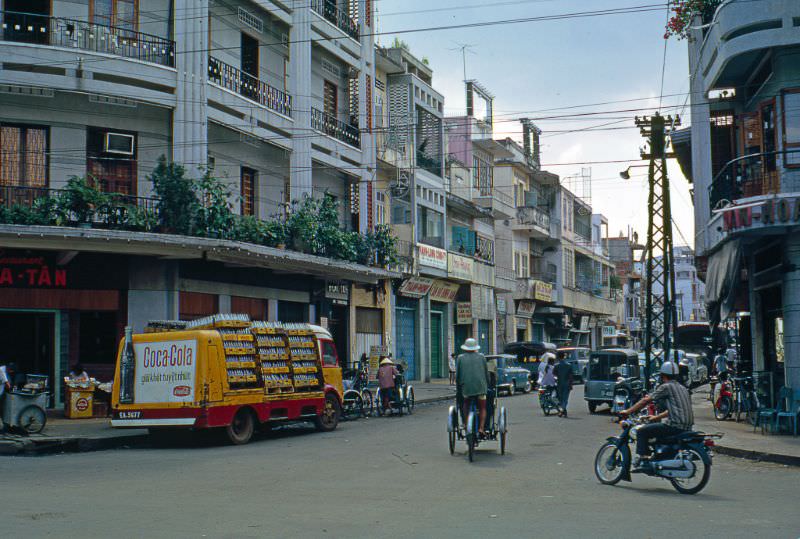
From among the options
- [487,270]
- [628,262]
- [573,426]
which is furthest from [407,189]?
[628,262]

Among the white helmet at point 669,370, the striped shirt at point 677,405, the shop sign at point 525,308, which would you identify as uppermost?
the shop sign at point 525,308

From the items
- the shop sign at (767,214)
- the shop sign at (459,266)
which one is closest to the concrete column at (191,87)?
the shop sign at (767,214)

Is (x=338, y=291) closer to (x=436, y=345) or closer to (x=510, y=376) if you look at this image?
(x=510, y=376)

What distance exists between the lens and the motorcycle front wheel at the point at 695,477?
11.6 meters

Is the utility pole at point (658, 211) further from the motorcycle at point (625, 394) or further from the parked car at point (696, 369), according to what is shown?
the parked car at point (696, 369)

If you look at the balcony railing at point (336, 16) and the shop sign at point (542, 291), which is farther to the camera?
the shop sign at point (542, 291)

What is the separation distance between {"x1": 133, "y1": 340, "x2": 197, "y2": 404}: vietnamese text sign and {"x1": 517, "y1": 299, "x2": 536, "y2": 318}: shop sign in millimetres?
40874

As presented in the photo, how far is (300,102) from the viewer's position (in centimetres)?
3070

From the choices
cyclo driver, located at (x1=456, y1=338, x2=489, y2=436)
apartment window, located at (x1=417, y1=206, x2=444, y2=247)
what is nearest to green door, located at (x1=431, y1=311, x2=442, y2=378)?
apartment window, located at (x1=417, y1=206, x2=444, y2=247)

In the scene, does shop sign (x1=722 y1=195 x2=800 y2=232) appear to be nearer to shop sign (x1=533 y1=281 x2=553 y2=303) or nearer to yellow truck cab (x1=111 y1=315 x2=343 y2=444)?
yellow truck cab (x1=111 y1=315 x2=343 y2=444)

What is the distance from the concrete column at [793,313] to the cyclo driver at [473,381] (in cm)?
733

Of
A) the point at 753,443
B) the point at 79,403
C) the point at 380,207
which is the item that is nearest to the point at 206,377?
the point at 79,403

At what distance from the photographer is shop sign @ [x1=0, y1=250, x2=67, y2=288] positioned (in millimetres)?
22594

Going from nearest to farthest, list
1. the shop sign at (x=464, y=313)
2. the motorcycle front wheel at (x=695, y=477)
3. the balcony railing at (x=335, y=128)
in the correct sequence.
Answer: the motorcycle front wheel at (x=695, y=477), the balcony railing at (x=335, y=128), the shop sign at (x=464, y=313)
